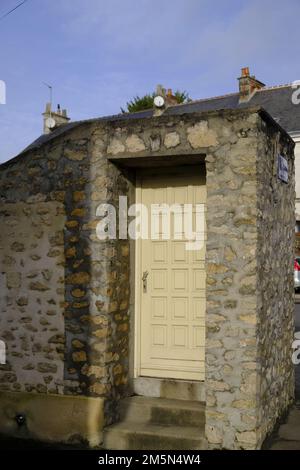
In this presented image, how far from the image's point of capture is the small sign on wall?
6.25 m

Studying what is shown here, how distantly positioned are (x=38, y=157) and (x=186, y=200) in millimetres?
1619

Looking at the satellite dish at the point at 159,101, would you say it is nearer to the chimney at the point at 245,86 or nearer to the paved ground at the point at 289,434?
the chimney at the point at 245,86

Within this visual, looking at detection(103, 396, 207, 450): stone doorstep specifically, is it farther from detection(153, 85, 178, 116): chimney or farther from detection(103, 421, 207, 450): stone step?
detection(153, 85, 178, 116): chimney

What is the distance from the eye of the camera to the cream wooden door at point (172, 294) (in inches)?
241

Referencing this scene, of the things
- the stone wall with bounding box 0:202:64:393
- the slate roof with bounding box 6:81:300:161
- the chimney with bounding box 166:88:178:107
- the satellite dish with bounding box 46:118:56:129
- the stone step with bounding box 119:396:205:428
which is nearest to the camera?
the stone step with bounding box 119:396:205:428

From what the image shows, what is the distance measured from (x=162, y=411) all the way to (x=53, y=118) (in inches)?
Answer: 1199

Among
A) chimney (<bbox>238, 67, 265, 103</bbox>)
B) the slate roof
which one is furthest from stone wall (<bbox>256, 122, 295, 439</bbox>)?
chimney (<bbox>238, 67, 265, 103</bbox>)

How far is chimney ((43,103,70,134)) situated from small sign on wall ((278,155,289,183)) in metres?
28.9

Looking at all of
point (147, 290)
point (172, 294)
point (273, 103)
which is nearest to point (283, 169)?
point (172, 294)

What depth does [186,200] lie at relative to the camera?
6.18m

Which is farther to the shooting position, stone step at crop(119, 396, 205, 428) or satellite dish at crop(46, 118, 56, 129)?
satellite dish at crop(46, 118, 56, 129)

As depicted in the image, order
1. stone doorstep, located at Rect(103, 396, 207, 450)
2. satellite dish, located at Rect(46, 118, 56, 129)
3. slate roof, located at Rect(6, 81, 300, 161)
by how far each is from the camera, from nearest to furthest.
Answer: stone doorstep, located at Rect(103, 396, 207, 450), slate roof, located at Rect(6, 81, 300, 161), satellite dish, located at Rect(46, 118, 56, 129)

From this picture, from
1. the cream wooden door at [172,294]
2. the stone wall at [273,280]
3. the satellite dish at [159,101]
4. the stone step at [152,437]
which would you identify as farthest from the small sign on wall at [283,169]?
the satellite dish at [159,101]

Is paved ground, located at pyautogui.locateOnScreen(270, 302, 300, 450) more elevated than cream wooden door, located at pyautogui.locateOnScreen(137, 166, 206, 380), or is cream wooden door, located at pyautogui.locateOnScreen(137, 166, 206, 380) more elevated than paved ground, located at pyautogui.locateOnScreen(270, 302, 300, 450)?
cream wooden door, located at pyautogui.locateOnScreen(137, 166, 206, 380)
